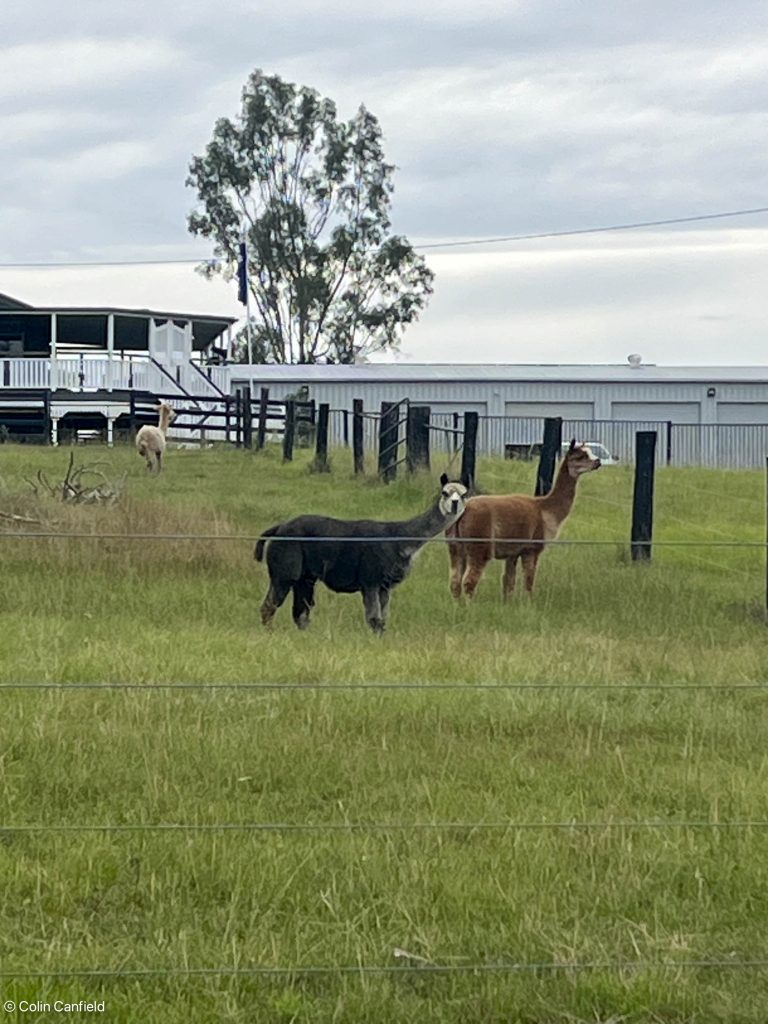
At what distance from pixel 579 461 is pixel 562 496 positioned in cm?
47

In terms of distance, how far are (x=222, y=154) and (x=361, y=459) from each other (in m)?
32.8

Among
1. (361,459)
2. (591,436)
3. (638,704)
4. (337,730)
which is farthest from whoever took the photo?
(591,436)

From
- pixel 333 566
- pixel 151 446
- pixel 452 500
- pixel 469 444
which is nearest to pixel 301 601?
pixel 333 566

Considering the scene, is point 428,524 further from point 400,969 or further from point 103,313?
point 103,313

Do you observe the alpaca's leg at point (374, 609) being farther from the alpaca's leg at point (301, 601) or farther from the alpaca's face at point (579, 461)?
the alpaca's face at point (579, 461)

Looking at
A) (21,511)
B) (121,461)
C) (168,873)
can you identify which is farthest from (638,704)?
(121,461)

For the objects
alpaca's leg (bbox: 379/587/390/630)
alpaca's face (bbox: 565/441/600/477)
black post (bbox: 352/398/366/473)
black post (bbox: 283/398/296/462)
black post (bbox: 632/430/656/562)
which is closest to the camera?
alpaca's leg (bbox: 379/587/390/630)

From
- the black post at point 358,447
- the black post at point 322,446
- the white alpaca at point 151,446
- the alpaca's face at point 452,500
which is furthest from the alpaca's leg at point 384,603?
the white alpaca at point 151,446

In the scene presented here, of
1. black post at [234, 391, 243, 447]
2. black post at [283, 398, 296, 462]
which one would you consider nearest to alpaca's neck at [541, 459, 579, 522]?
black post at [283, 398, 296, 462]

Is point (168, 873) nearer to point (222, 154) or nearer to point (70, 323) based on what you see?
point (70, 323)

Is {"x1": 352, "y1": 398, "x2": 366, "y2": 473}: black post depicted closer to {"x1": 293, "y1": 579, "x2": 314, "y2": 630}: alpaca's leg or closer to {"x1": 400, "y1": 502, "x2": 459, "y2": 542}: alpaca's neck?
{"x1": 400, "y1": 502, "x2": 459, "y2": 542}: alpaca's neck

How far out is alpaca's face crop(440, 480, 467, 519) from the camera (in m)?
11.4

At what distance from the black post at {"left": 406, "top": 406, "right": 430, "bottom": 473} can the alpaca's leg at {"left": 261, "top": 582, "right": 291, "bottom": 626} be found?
30.8 ft

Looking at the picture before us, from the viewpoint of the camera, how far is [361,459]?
23500mm
